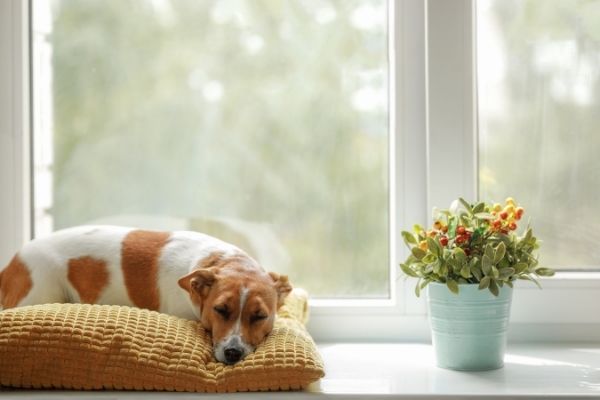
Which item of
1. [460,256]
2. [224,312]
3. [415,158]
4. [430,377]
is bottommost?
[430,377]

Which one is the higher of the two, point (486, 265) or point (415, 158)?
point (415, 158)

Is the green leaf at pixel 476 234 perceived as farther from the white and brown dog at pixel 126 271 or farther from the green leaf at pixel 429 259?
the white and brown dog at pixel 126 271

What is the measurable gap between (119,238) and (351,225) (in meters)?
0.58

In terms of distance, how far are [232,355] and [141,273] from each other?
1.08 ft

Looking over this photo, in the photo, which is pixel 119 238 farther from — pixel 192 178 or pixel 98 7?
pixel 98 7

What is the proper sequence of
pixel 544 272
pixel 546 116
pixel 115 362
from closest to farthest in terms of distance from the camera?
pixel 115 362 < pixel 544 272 < pixel 546 116

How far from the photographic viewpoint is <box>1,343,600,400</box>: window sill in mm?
1379

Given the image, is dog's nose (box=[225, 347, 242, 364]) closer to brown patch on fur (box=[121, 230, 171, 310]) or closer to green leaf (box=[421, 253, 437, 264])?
brown patch on fur (box=[121, 230, 171, 310])

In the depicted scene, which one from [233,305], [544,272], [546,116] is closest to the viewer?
[233,305]

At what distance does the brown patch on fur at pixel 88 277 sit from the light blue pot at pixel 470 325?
2.30ft

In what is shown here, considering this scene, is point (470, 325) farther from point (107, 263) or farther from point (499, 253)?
point (107, 263)

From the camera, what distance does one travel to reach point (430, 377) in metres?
1.52

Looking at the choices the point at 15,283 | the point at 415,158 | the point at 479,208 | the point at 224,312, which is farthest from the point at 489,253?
the point at 15,283

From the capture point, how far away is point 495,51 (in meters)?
1.87
